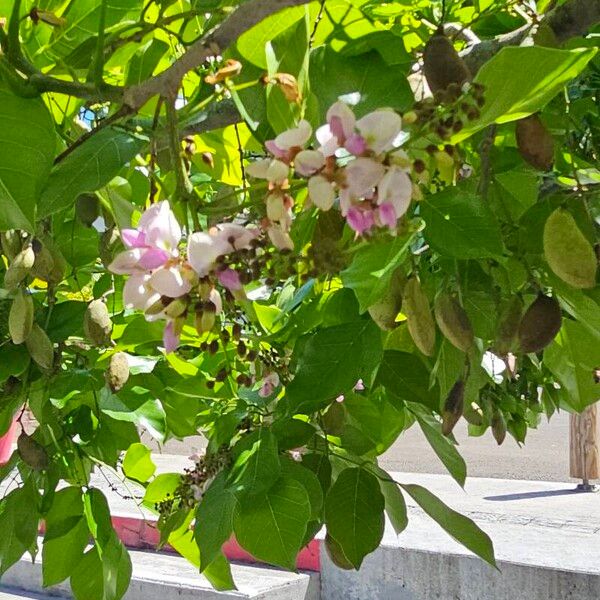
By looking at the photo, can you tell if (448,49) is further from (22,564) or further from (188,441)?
(188,441)

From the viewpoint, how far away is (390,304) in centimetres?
32

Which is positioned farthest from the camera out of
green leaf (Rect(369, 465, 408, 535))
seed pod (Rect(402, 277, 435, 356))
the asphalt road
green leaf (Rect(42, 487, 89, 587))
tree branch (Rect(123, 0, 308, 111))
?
the asphalt road

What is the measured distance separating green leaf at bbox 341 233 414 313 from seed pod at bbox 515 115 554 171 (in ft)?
0.14

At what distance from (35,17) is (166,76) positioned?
113mm

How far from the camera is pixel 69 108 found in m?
0.40

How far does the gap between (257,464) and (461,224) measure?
205mm

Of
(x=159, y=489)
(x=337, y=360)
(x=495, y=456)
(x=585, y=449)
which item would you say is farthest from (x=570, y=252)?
(x=495, y=456)

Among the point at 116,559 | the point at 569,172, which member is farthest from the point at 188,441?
the point at 569,172

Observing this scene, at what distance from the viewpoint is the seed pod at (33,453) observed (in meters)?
0.56

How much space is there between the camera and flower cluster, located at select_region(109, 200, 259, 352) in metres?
0.24

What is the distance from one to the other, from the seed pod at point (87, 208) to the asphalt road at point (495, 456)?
3117mm

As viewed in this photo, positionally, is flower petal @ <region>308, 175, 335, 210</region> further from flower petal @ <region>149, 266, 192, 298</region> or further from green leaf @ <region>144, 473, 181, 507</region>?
green leaf @ <region>144, 473, 181, 507</region>

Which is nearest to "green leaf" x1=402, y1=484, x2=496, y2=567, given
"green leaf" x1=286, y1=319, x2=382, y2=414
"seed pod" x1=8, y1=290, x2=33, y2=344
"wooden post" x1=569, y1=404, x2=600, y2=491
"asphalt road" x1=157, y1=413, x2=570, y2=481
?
"green leaf" x1=286, y1=319, x2=382, y2=414

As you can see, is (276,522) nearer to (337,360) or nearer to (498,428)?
(337,360)
